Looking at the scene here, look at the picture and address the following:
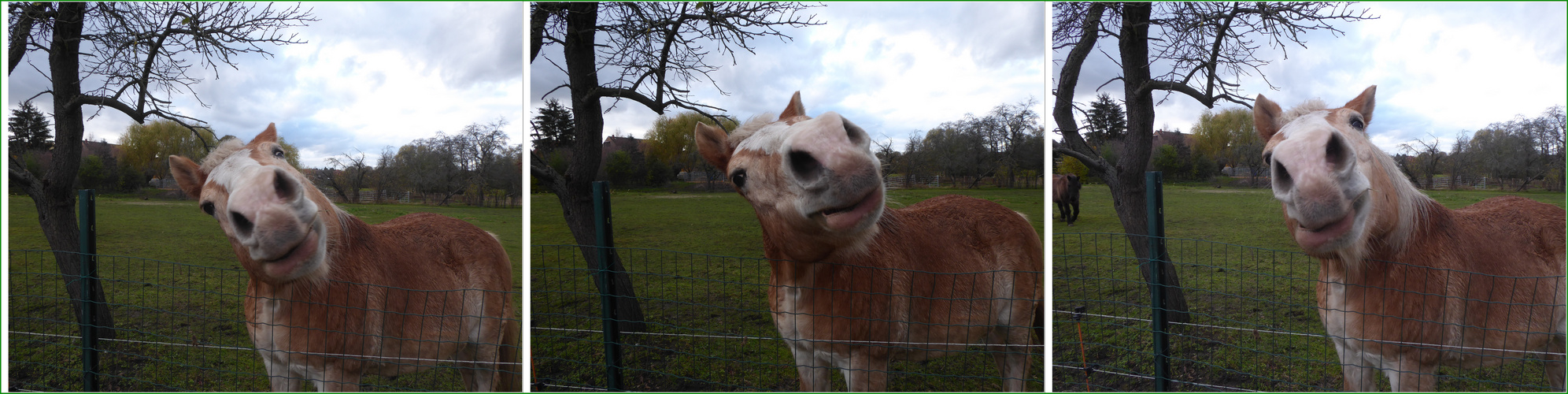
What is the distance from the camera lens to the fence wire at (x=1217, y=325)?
2752 millimetres

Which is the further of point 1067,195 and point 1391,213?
point 1067,195

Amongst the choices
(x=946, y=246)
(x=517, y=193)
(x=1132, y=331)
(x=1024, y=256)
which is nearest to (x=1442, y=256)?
(x=1132, y=331)

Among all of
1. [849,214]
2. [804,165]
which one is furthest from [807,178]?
[849,214]

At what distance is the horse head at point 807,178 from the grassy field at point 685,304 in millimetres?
431

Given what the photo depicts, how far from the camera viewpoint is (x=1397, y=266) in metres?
2.65

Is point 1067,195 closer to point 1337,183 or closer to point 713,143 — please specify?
point 1337,183

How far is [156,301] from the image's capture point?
3.23m

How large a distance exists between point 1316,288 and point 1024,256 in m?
1.15

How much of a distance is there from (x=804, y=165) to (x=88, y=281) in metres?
3.41

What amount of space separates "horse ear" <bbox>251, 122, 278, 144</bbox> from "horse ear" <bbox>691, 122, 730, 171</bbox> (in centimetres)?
193

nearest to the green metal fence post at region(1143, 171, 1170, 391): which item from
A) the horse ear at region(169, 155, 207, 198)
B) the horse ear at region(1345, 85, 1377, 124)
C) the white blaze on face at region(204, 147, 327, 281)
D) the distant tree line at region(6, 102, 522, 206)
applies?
the horse ear at region(1345, 85, 1377, 124)

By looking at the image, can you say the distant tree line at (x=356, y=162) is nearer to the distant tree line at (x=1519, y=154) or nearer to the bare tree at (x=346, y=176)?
the bare tree at (x=346, y=176)

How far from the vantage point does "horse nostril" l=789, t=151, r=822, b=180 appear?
2.38 meters

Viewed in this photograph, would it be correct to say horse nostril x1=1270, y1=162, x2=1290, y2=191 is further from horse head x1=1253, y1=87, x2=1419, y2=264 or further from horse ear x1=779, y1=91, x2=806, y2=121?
horse ear x1=779, y1=91, x2=806, y2=121
